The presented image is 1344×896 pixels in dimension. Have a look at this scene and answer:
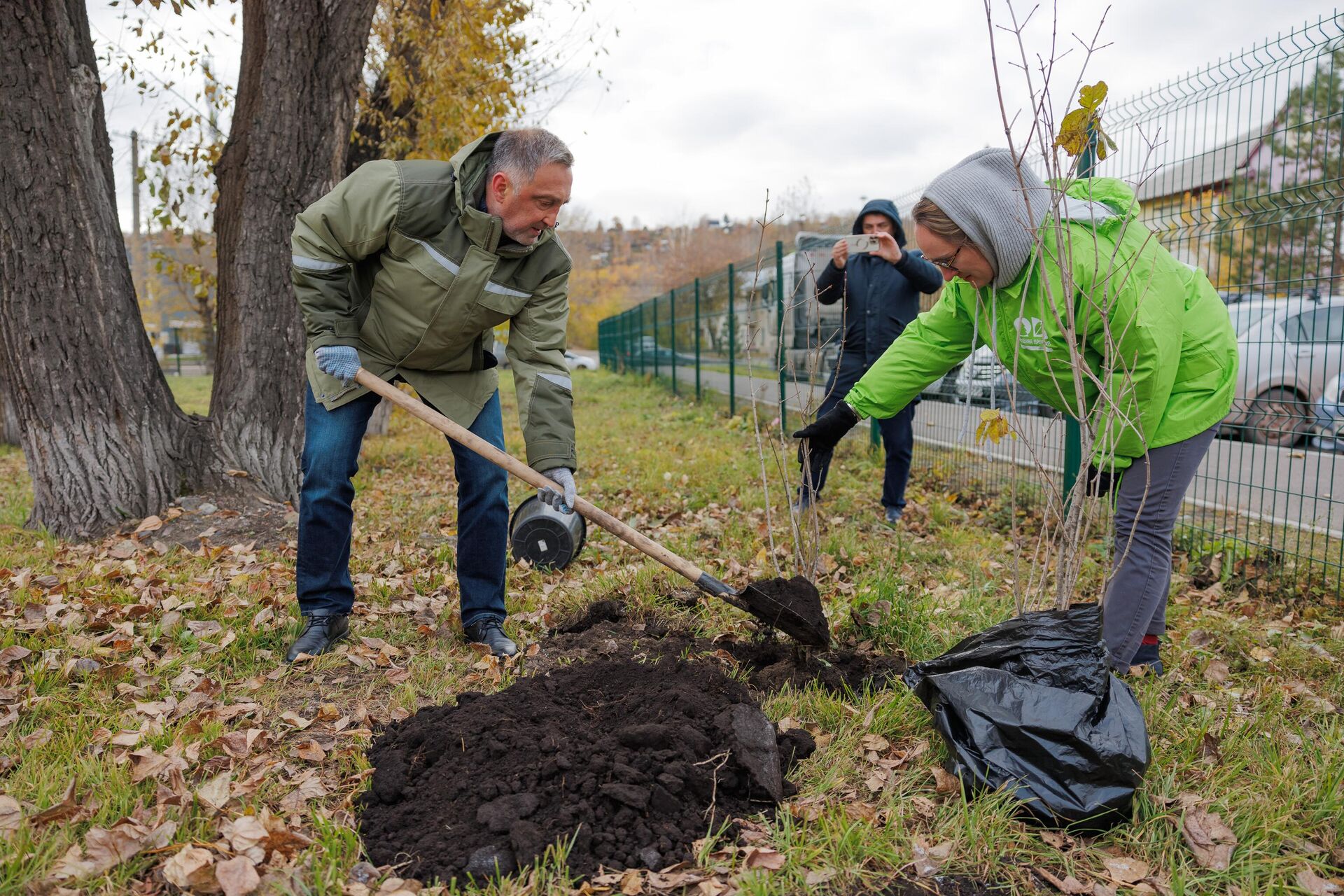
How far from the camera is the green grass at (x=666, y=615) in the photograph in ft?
6.56

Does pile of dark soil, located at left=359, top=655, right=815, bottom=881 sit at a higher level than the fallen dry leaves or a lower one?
higher

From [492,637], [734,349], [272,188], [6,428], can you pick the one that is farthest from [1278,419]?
[6,428]

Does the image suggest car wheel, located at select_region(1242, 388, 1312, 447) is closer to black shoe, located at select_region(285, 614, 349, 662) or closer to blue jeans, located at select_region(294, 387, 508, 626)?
blue jeans, located at select_region(294, 387, 508, 626)

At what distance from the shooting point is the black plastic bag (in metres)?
2.08

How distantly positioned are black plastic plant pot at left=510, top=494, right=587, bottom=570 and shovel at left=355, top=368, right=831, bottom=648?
0.37ft

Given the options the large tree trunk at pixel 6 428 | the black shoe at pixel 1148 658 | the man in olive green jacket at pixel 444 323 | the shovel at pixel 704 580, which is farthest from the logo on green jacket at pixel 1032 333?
the large tree trunk at pixel 6 428

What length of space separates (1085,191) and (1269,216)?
187cm

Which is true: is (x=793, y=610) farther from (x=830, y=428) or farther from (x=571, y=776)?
(x=571, y=776)

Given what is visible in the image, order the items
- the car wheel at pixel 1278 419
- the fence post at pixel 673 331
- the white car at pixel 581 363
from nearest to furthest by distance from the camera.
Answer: the car wheel at pixel 1278 419, the fence post at pixel 673 331, the white car at pixel 581 363

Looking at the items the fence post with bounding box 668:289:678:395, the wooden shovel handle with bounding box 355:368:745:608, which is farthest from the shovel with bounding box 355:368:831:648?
the fence post with bounding box 668:289:678:395

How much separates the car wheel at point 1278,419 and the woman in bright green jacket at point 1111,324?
5.02 ft

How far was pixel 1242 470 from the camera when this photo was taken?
4395 millimetres

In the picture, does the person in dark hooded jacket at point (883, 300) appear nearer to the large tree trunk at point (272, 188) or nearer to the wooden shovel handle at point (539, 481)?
the wooden shovel handle at point (539, 481)

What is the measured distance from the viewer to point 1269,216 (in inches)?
153
